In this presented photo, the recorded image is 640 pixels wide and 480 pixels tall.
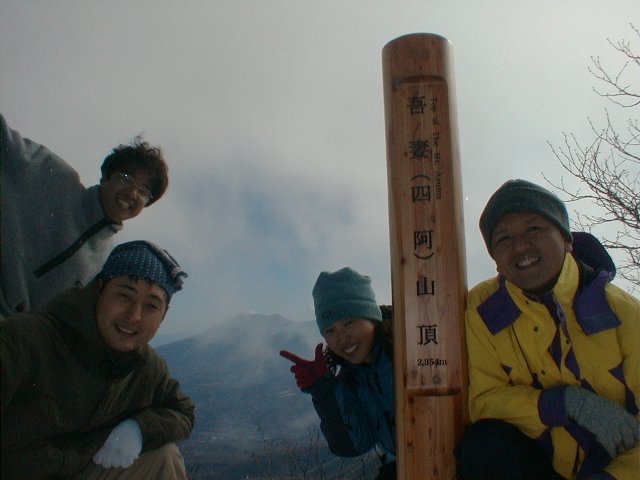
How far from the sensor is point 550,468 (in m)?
2.07

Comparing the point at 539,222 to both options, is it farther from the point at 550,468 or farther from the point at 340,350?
the point at 340,350

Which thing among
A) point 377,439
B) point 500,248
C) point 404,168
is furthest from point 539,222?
point 377,439

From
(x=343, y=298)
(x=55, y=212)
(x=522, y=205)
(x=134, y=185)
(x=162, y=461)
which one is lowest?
(x=162, y=461)

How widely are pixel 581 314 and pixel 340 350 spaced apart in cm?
133

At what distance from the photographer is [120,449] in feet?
7.64

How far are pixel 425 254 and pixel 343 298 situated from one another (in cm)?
89

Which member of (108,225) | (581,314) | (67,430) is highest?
(108,225)

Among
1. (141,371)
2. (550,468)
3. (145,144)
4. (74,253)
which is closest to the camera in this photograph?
(550,468)

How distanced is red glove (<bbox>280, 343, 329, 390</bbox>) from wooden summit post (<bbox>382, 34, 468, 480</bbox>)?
0.73 meters

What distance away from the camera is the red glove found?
113 inches

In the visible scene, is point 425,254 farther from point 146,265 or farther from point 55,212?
point 55,212

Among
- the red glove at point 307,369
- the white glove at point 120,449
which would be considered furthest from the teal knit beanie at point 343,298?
the white glove at point 120,449

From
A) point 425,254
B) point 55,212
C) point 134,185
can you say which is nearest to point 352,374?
point 425,254

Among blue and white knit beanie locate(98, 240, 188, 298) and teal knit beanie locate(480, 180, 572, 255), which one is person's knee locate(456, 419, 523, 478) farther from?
blue and white knit beanie locate(98, 240, 188, 298)
